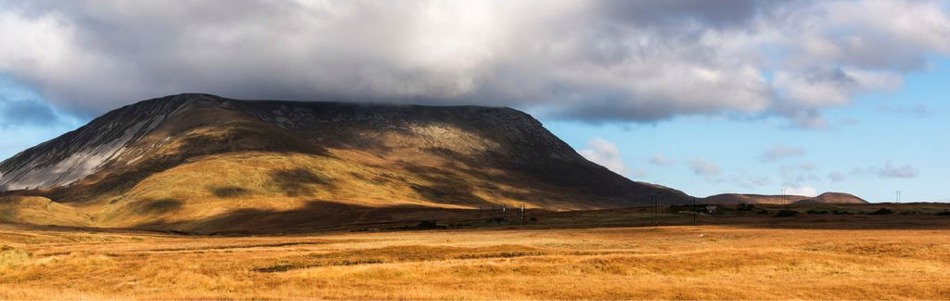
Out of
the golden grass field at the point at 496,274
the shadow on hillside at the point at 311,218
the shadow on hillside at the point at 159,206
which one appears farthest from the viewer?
the shadow on hillside at the point at 159,206

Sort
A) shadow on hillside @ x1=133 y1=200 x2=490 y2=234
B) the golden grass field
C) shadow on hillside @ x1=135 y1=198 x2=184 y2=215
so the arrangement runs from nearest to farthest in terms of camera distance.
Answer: the golden grass field < shadow on hillside @ x1=133 y1=200 x2=490 y2=234 < shadow on hillside @ x1=135 y1=198 x2=184 y2=215

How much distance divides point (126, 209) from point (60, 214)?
1643cm

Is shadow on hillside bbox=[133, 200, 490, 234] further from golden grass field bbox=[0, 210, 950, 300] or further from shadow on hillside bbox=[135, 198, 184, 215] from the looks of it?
golden grass field bbox=[0, 210, 950, 300]

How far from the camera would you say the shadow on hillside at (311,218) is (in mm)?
156750

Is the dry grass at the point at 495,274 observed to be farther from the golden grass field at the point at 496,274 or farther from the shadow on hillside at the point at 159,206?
the shadow on hillside at the point at 159,206

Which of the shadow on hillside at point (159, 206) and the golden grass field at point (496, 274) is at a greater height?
the shadow on hillside at point (159, 206)

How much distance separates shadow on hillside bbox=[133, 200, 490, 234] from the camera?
156750mm

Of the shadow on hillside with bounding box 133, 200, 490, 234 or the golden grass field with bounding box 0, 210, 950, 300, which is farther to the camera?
the shadow on hillside with bounding box 133, 200, 490, 234

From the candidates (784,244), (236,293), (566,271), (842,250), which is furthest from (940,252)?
(236,293)

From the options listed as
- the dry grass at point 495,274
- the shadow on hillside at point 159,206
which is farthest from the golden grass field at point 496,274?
the shadow on hillside at point 159,206

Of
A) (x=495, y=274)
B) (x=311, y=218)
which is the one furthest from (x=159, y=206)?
(x=495, y=274)

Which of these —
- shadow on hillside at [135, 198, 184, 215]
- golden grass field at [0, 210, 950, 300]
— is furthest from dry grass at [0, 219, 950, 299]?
shadow on hillside at [135, 198, 184, 215]

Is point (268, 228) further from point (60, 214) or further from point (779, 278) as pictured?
point (779, 278)

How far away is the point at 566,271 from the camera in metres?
48.8
